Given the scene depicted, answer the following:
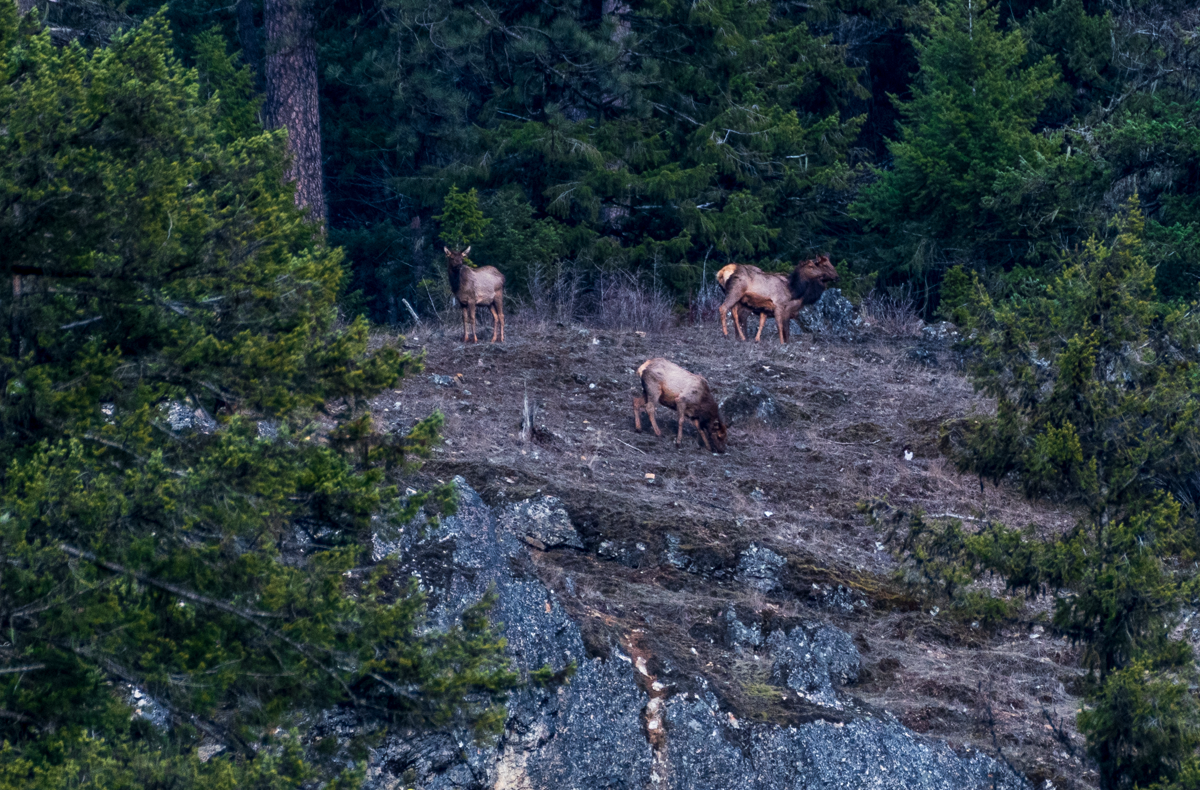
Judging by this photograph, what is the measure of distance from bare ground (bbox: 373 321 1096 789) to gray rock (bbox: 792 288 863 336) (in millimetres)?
1843

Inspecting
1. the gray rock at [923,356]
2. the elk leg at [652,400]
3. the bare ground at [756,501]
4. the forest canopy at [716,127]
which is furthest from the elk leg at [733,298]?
the elk leg at [652,400]

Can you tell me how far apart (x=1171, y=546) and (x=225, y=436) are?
504 cm

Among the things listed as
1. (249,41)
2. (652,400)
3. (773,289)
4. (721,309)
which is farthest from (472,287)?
(249,41)

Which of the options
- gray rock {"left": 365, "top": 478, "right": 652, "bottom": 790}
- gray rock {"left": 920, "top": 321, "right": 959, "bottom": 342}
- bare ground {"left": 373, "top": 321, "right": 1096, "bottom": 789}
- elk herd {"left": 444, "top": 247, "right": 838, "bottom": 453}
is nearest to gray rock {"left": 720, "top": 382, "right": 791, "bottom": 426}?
bare ground {"left": 373, "top": 321, "right": 1096, "bottom": 789}

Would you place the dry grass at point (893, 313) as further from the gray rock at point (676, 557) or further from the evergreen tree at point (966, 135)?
the gray rock at point (676, 557)

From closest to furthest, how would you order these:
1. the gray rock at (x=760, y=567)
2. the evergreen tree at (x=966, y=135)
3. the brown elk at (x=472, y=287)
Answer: the gray rock at (x=760, y=567)
the brown elk at (x=472, y=287)
the evergreen tree at (x=966, y=135)

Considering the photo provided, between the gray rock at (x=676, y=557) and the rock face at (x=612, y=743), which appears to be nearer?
the rock face at (x=612, y=743)

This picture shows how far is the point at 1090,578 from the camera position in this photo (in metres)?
6.70

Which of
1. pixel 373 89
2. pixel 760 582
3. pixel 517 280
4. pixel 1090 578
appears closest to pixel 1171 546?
pixel 1090 578

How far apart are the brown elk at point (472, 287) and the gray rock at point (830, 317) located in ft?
17.9

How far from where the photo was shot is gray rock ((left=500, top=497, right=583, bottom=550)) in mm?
9930

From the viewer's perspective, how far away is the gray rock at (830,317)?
62.8 ft

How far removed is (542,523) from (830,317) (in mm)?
10552

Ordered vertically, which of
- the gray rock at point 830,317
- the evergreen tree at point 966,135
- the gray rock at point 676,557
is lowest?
the gray rock at point 676,557
